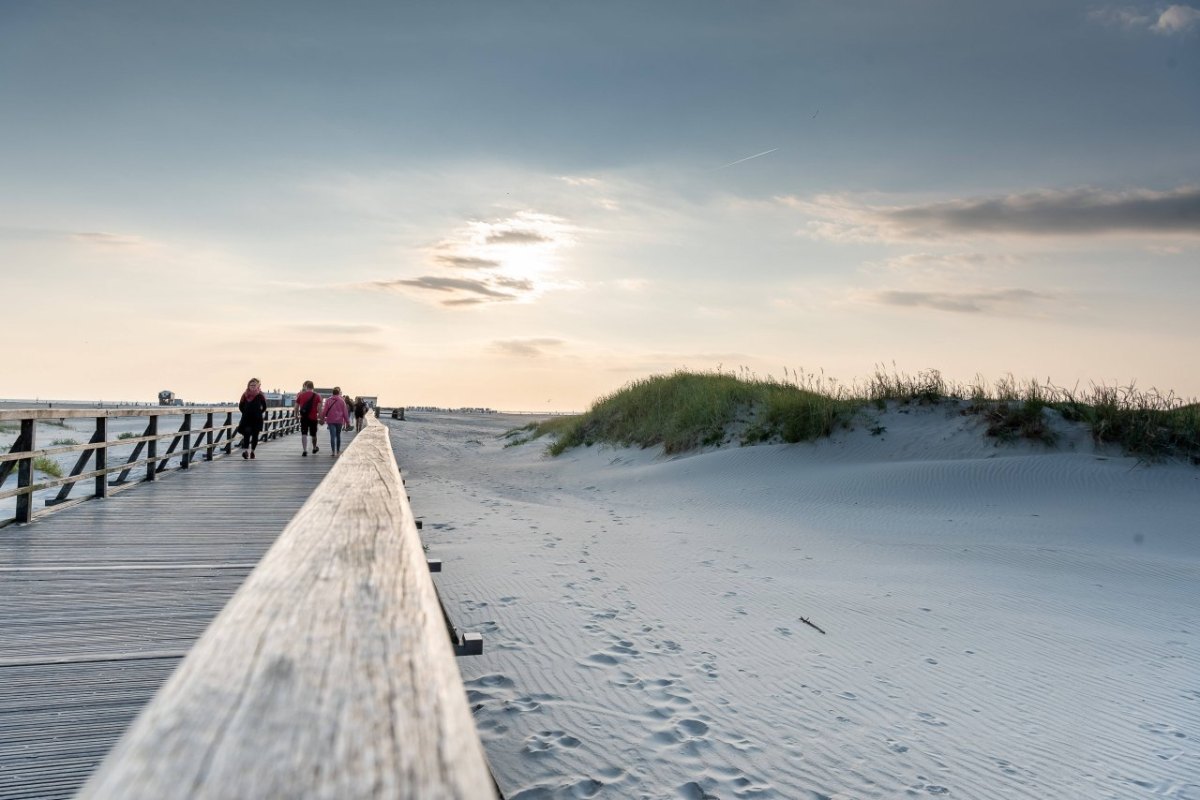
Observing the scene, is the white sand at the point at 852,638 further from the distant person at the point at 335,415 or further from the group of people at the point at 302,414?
the distant person at the point at 335,415

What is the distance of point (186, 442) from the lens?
45.4ft

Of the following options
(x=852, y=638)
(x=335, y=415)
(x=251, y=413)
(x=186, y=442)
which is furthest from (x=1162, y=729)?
(x=335, y=415)

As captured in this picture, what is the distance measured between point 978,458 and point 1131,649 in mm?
8575

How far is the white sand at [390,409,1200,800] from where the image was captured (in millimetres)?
3613

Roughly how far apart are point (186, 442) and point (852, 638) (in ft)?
40.9

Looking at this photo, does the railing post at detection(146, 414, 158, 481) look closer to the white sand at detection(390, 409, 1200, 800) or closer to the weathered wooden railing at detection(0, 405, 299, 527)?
the weathered wooden railing at detection(0, 405, 299, 527)

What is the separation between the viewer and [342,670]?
1038mm

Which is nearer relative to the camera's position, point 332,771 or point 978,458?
point 332,771

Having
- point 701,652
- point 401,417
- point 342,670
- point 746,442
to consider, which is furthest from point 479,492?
point 401,417

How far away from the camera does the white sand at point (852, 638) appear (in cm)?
361

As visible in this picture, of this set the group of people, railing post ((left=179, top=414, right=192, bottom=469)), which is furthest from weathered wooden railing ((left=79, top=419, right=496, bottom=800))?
the group of people

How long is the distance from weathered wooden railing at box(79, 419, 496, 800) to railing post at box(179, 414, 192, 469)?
1302 centimetres

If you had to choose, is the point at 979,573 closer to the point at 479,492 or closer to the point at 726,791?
the point at 726,791

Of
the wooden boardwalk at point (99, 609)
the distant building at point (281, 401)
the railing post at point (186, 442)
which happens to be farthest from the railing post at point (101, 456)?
the distant building at point (281, 401)
